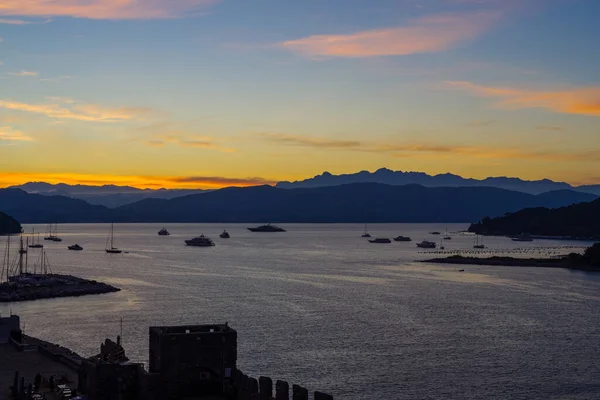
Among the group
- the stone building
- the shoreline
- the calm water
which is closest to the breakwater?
the calm water

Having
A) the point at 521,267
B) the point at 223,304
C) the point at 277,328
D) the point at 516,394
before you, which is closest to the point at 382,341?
the point at 277,328

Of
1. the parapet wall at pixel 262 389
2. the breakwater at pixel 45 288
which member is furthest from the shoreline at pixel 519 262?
the parapet wall at pixel 262 389

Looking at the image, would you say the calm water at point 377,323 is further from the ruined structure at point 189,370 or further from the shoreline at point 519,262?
the ruined structure at point 189,370

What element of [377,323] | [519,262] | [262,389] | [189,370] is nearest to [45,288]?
[377,323]

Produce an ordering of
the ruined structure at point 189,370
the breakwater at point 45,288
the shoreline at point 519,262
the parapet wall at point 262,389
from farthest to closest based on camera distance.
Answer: the shoreline at point 519,262
the breakwater at point 45,288
the ruined structure at point 189,370
the parapet wall at point 262,389

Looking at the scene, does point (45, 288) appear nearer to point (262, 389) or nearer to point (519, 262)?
point (262, 389)

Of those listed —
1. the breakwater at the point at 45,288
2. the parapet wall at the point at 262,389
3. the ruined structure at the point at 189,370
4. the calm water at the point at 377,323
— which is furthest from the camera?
the breakwater at the point at 45,288
